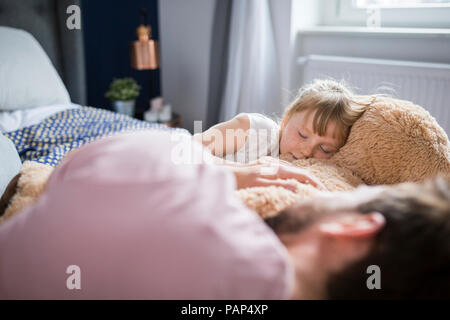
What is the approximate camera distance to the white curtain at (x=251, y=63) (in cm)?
216

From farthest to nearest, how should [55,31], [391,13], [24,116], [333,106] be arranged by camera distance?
[55,31]
[391,13]
[24,116]
[333,106]

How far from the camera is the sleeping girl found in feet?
3.41

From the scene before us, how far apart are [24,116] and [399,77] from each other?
1.77 meters

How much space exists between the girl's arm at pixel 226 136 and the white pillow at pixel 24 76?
1059mm

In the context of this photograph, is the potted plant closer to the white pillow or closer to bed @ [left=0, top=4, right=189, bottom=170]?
bed @ [left=0, top=4, right=189, bottom=170]

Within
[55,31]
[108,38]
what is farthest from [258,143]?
[108,38]

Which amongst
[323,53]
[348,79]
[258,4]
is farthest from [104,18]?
[348,79]

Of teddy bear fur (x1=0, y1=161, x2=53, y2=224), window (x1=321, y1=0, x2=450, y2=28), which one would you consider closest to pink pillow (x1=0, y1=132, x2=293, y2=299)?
teddy bear fur (x1=0, y1=161, x2=53, y2=224)

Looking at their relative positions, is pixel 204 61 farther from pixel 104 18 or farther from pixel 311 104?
pixel 311 104

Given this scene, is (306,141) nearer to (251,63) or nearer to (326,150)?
(326,150)

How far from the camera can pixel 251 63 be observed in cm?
223

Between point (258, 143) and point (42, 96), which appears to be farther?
point (42, 96)

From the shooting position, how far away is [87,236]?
0.43 metres

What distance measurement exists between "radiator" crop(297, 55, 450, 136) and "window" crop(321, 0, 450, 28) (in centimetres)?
30
